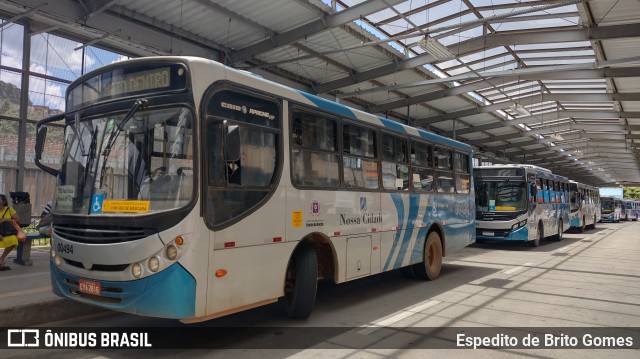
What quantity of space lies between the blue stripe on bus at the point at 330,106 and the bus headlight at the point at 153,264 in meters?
2.96

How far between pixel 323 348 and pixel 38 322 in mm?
3778

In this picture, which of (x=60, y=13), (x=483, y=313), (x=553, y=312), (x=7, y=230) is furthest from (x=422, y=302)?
(x=60, y=13)

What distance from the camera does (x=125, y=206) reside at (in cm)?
457

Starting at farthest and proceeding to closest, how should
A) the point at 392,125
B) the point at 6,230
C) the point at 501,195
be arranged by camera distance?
1. the point at 501,195
2. the point at 6,230
3. the point at 392,125

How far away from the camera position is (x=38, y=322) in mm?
5941

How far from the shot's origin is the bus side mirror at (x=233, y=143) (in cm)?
473

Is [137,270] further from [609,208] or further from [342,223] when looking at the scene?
[609,208]

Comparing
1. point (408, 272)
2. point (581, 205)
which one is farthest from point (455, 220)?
point (581, 205)

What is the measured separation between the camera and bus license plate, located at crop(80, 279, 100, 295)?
15.3ft

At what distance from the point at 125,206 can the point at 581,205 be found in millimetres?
28090

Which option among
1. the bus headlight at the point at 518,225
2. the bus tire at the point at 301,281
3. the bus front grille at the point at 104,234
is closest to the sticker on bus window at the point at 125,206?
the bus front grille at the point at 104,234

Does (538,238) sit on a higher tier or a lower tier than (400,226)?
lower

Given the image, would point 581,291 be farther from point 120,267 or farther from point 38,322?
point 38,322

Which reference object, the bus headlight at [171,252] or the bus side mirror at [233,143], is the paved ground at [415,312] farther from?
the bus side mirror at [233,143]
